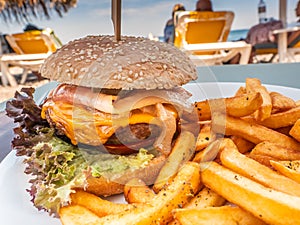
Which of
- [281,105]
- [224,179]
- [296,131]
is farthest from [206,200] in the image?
[281,105]

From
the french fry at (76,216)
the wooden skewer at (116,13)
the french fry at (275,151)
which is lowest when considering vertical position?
the french fry at (76,216)

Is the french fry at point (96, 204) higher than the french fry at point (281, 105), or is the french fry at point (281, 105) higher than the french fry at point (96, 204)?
the french fry at point (281, 105)

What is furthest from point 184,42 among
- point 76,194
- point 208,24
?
point 76,194

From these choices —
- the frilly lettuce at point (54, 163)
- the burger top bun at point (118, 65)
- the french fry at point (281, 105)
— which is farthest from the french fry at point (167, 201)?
the french fry at point (281, 105)

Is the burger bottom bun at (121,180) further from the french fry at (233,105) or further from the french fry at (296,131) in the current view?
the french fry at (296,131)

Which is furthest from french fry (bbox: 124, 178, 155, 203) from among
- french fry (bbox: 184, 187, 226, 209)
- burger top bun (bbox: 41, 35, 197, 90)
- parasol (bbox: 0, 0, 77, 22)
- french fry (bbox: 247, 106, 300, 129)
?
parasol (bbox: 0, 0, 77, 22)

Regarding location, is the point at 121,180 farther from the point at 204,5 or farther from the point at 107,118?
the point at 204,5

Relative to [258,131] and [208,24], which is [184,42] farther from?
[258,131]
